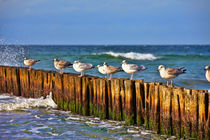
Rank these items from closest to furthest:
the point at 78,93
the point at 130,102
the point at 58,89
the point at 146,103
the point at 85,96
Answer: the point at 146,103 → the point at 130,102 → the point at 85,96 → the point at 78,93 → the point at 58,89

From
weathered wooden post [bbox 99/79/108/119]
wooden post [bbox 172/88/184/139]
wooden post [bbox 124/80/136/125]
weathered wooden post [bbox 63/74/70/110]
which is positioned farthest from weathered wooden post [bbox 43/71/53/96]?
wooden post [bbox 172/88/184/139]

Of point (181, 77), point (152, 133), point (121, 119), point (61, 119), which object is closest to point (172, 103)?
point (152, 133)

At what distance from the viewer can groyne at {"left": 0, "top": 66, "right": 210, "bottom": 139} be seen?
22.3ft

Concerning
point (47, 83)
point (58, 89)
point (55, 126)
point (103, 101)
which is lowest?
point (55, 126)

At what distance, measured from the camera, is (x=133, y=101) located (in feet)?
26.7

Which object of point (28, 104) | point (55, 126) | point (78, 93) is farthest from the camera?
point (28, 104)

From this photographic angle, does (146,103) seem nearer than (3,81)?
Yes

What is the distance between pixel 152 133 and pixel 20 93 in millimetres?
6156

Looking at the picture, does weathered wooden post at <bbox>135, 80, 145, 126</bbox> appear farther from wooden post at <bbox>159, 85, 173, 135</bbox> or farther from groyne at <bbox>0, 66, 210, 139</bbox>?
wooden post at <bbox>159, 85, 173, 135</bbox>

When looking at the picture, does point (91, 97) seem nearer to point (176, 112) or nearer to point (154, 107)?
point (154, 107)

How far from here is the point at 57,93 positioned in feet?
33.7

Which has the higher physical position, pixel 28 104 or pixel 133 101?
pixel 133 101

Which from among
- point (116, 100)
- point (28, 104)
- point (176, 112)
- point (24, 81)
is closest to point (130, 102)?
point (116, 100)

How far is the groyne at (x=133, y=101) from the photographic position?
268 inches
